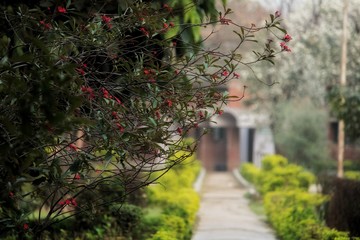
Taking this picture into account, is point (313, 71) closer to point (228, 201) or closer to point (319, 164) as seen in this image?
point (319, 164)

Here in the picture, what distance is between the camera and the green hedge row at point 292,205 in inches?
411

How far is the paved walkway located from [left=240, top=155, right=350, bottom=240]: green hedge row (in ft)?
1.25

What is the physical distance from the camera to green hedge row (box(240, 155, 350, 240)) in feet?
34.3

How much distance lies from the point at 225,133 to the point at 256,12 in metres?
8.10

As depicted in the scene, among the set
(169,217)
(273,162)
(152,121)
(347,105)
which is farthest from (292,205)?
(273,162)

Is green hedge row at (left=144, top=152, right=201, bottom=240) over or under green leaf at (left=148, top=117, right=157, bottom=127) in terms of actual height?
under

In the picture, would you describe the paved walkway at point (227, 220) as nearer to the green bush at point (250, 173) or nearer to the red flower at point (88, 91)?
the green bush at point (250, 173)

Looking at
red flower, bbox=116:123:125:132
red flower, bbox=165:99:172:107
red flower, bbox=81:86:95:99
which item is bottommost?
red flower, bbox=116:123:125:132

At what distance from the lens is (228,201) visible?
2277 centimetres

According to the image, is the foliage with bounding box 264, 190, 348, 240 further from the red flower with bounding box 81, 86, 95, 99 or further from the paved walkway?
the red flower with bounding box 81, 86, 95, 99

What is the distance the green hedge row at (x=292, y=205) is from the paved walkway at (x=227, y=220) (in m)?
0.38

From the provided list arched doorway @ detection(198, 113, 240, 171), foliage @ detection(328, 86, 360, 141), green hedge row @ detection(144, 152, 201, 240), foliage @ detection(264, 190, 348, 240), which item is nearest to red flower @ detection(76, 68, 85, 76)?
green hedge row @ detection(144, 152, 201, 240)

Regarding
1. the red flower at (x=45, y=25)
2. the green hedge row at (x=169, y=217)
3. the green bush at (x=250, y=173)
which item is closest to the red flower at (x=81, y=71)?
the red flower at (x=45, y=25)

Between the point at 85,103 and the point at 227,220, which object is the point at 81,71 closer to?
the point at 85,103
